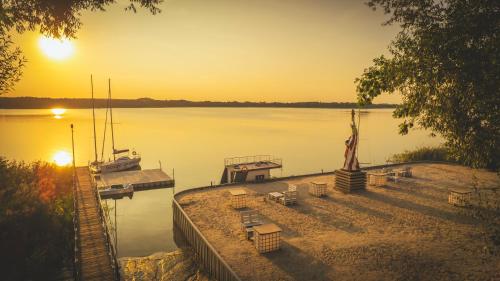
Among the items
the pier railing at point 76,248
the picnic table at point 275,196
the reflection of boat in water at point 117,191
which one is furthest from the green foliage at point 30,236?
the reflection of boat in water at point 117,191

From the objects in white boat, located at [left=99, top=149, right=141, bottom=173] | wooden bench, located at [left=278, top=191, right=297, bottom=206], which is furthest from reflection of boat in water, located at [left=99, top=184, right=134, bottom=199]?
wooden bench, located at [left=278, top=191, right=297, bottom=206]

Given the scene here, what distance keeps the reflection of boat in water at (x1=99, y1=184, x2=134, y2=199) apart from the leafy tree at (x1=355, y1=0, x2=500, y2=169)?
33.9m

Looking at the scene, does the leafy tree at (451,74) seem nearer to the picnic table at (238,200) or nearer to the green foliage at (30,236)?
the picnic table at (238,200)

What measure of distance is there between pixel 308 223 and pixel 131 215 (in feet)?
66.3

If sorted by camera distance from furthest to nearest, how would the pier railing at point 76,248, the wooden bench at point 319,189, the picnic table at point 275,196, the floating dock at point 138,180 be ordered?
the floating dock at point 138,180, the wooden bench at point 319,189, the picnic table at point 275,196, the pier railing at point 76,248

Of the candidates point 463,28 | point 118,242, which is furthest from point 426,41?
point 118,242

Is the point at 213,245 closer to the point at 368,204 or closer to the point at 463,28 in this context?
the point at 368,204

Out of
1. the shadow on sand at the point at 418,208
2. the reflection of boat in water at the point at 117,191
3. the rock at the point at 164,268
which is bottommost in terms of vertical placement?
the reflection of boat in water at the point at 117,191

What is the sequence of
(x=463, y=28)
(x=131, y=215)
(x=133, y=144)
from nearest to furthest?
(x=463, y=28) → (x=131, y=215) → (x=133, y=144)

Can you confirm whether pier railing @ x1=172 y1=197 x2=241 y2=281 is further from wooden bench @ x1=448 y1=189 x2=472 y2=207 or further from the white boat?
the white boat

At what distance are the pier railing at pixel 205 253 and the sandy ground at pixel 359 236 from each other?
628mm

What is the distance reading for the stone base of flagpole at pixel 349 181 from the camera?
25766 millimetres

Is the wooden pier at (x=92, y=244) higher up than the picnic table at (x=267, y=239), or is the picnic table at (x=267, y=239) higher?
the picnic table at (x=267, y=239)

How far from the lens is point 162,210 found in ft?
110
